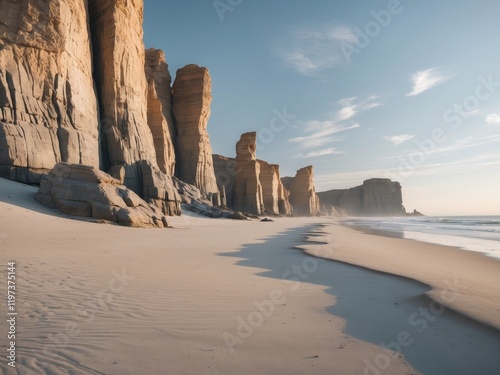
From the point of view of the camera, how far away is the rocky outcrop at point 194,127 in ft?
149

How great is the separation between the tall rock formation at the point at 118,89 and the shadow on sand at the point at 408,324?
2322 centimetres

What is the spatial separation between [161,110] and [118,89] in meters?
10.5

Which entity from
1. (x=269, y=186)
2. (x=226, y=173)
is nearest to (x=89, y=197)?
(x=226, y=173)

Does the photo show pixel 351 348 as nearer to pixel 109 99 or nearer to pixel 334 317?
pixel 334 317

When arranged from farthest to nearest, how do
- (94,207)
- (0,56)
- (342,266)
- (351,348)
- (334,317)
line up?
(0,56) → (94,207) → (342,266) → (334,317) → (351,348)

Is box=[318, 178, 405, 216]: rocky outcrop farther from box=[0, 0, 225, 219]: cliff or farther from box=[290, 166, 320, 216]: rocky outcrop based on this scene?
box=[0, 0, 225, 219]: cliff

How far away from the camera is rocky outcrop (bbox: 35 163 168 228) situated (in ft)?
47.9

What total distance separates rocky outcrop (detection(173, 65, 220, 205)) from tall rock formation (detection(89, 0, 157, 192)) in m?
14.9

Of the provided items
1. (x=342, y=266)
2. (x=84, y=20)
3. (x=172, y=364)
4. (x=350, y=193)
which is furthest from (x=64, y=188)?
(x=350, y=193)

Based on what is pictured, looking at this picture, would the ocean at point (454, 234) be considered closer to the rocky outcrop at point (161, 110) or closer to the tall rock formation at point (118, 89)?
the tall rock formation at point (118, 89)

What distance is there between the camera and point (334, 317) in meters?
3.53

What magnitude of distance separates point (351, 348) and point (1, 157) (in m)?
21.4

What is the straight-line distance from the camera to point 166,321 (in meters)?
3.27

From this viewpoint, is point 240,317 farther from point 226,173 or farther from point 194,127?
point 226,173
